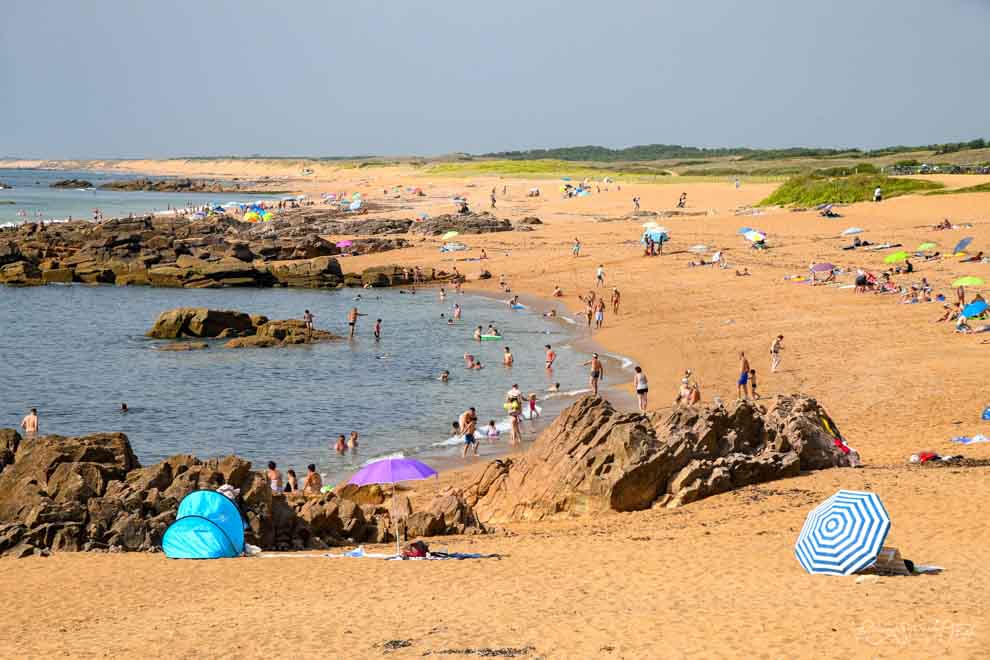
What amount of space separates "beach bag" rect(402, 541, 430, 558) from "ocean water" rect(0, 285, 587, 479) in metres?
7.74

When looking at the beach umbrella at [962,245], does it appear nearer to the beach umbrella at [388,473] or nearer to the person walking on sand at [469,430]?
the person walking on sand at [469,430]

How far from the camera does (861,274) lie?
3650 cm

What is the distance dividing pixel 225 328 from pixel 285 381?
8.00m

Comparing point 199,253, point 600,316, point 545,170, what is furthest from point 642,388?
point 545,170

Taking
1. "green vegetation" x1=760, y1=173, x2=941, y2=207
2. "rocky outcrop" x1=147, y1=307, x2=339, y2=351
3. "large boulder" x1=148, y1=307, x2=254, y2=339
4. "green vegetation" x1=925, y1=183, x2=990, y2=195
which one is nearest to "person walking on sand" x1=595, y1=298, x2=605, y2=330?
"rocky outcrop" x1=147, y1=307, x2=339, y2=351

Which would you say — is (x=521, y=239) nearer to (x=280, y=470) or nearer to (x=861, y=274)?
(x=861, y=274)

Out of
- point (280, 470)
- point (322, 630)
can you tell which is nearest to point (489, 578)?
point (322, 630)

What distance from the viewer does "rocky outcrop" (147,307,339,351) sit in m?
37.1

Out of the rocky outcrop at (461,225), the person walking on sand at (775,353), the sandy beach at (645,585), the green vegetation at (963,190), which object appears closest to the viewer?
the sandy beach at (645,585)

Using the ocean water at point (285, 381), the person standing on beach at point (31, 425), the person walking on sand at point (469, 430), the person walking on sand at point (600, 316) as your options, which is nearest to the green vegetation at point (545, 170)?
the person walking on sand at point (600, 316)

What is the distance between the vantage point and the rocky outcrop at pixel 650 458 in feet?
53.0

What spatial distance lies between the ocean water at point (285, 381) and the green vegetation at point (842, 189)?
27969 mm

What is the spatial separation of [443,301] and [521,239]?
15.4m

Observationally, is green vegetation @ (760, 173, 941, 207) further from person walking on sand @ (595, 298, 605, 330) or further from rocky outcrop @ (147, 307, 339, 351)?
rocky outcrop @ (147, 307, 339, 351)
